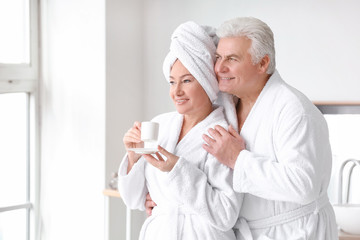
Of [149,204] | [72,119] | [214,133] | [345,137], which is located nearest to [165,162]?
[214,133]

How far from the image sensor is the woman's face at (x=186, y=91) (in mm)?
2084

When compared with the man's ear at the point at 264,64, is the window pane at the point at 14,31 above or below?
above

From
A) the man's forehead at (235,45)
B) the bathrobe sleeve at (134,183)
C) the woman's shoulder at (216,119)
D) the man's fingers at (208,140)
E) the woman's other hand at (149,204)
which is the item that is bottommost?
the woman's other hand at (149,204)

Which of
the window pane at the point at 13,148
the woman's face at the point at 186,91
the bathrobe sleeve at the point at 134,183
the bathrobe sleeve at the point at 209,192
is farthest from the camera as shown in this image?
the window pane at the point at 13,148

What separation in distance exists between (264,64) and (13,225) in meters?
2.42

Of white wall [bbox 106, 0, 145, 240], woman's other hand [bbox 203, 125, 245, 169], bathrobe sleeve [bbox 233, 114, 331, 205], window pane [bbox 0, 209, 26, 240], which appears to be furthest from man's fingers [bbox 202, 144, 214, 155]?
window pane [bbox 0, 209, 26, 240]

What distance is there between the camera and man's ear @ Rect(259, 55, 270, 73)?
2.02 metres

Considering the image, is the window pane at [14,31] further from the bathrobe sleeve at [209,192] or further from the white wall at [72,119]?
the bathrobe sleeve at [209,192]

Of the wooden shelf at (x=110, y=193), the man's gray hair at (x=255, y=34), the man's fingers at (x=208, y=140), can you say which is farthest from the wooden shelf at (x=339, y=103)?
the man's fingers at (x=208, y=140)

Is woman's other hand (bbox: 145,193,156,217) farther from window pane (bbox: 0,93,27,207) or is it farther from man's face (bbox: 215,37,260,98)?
window pane (bbox: 0,93,27,207)

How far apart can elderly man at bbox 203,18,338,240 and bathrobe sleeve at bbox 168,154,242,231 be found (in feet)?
0.15

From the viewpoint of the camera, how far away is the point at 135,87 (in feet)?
12.7

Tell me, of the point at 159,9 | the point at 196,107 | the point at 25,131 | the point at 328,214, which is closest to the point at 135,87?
the point at 159,9

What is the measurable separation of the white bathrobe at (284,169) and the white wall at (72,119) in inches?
70.3
